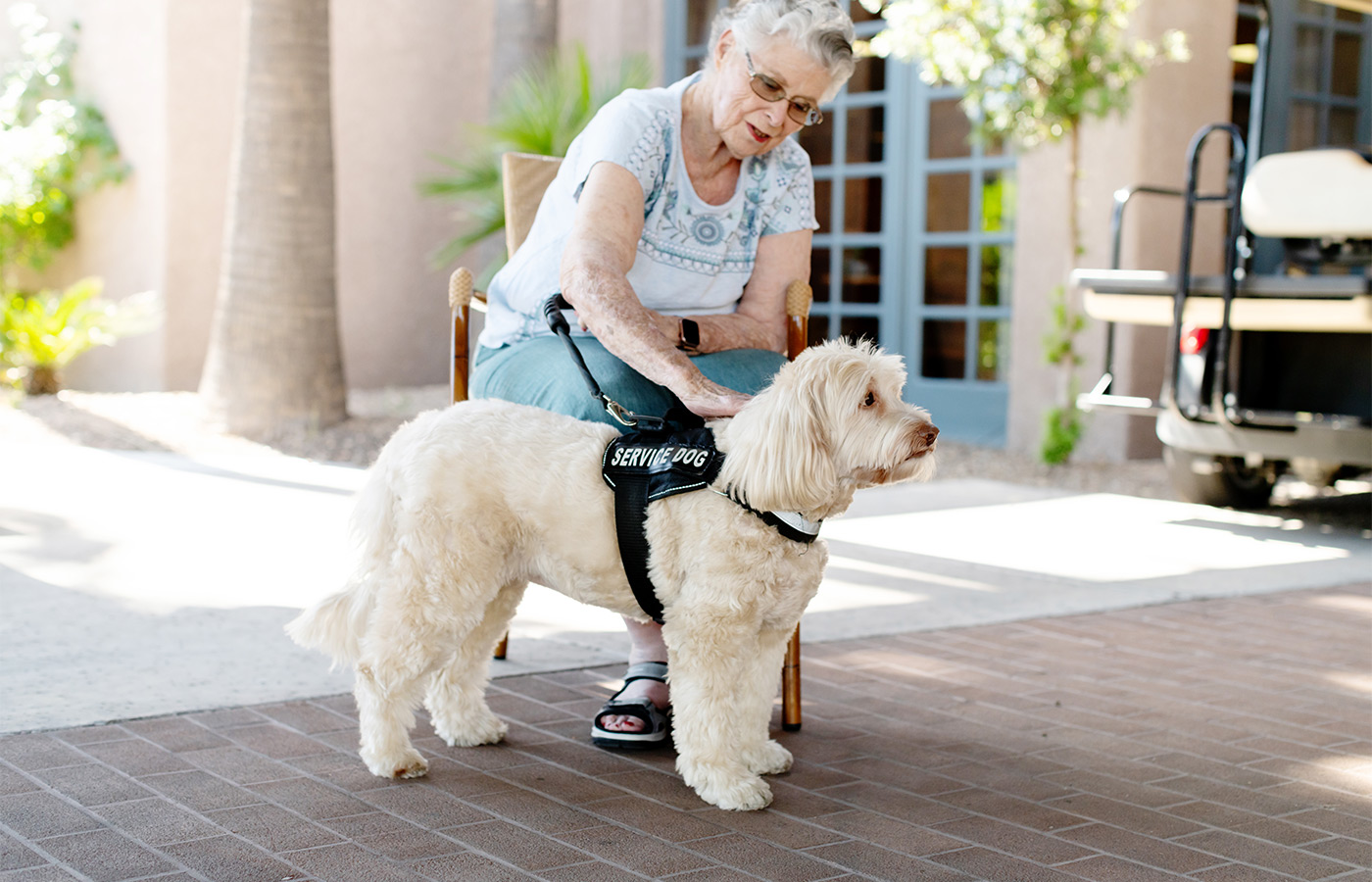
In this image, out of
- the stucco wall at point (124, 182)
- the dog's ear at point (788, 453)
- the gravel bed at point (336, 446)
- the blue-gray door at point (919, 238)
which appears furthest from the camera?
the stucco wall at point (124, 182)

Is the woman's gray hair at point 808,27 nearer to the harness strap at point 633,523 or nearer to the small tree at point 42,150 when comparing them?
the harness strap at point 633,523

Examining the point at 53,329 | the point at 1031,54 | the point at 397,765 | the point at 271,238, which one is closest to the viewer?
the point at 397,765

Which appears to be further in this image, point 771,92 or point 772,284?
point 772,284

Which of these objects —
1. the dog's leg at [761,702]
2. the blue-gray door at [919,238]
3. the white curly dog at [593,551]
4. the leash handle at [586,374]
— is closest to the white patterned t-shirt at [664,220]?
the leash handle at [586,374]

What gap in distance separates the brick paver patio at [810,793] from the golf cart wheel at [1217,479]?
3.28 metres

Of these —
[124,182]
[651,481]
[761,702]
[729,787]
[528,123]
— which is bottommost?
[729,787]

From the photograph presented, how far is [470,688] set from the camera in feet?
11.1

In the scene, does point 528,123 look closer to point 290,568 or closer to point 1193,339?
point 1193,339

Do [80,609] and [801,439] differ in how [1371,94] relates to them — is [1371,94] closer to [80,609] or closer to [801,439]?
[801,439]

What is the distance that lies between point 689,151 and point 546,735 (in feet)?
5.24

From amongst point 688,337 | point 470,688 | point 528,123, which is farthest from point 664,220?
point 528,123

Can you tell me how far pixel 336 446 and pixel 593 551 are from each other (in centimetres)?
612

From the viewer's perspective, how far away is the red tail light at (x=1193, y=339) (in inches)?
271

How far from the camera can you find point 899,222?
1085 centimetres
